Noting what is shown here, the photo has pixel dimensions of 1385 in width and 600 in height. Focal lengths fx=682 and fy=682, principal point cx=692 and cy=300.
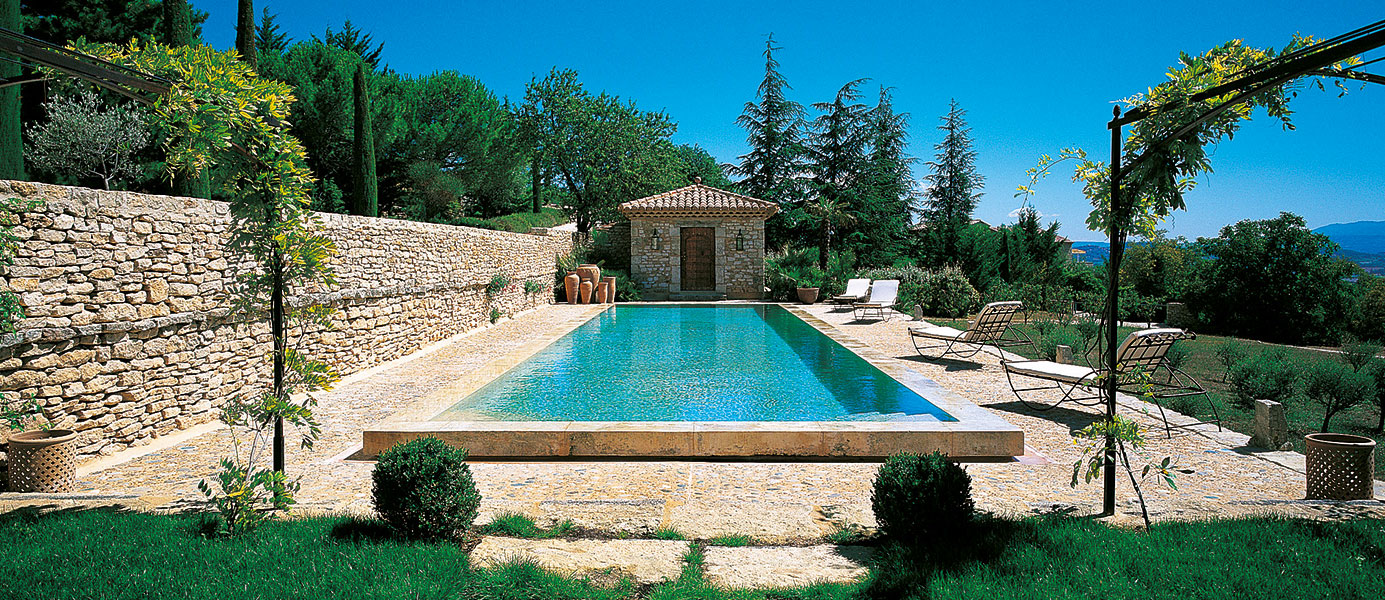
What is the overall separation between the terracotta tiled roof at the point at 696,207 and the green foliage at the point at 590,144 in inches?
147

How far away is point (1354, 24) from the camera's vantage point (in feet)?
7.94

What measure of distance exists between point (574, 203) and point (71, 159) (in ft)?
49.2

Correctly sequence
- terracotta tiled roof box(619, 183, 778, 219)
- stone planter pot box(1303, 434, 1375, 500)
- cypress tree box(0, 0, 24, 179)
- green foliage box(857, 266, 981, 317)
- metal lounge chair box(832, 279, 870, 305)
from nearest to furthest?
stone planter pot box(1303, 434, 1375, 500)
cypress tree box(0, 0, 24, 179)
metal lounge chair box(832, 279, 870, 305)
green foliage box(857, 266, 981, 317)
terracotta tiled roof box(619, 183, 778, 219)

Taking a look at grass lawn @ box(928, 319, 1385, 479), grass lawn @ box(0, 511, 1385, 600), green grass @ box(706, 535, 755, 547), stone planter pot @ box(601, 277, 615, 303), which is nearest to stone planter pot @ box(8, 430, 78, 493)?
grass lawn @ box(0, 511, 1385, 600)

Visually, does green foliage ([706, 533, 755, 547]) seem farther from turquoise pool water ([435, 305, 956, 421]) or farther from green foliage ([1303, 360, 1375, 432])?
green foliage ([1303, 360, 1375, 432])

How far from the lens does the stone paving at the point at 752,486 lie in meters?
3.68

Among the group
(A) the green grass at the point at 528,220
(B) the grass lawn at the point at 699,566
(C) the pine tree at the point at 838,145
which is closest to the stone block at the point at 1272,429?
(B) the grass lawn at the point at 699,566

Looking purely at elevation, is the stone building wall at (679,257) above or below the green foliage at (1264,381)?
above

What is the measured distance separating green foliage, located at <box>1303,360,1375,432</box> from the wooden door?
617 inches

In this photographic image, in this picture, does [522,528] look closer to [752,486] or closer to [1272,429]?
[752,486]

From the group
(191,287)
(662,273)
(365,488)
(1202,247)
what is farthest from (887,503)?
(1202,247)

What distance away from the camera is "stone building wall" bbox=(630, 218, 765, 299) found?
827 inches

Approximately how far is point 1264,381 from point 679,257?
51.0ft

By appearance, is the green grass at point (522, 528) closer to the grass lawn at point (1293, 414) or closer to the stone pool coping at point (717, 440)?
the stone pool coping at point (717, 440)
